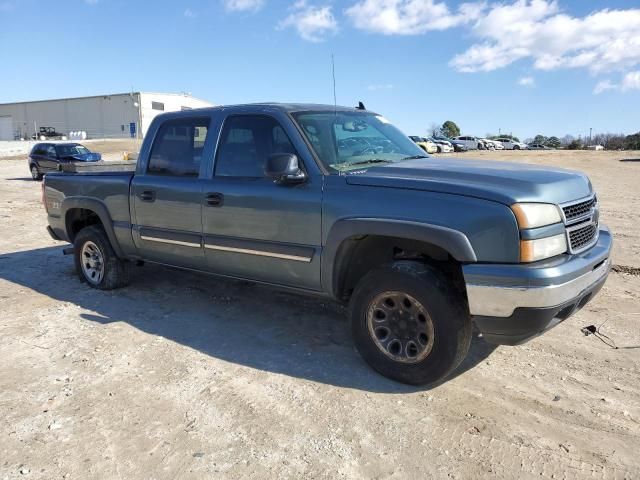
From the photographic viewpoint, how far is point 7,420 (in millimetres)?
3305

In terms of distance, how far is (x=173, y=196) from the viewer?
4.84 metres

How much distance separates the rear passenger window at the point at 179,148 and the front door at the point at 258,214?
0.30m

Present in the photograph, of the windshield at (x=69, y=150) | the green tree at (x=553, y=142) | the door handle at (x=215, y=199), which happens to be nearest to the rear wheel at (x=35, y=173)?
the windshield at (x=69, y=150)

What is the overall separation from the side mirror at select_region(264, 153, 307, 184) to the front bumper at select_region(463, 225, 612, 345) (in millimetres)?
1411

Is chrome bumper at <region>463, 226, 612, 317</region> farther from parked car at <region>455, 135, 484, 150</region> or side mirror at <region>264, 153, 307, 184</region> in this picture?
parked car at <region>455, 135, 484, 150</region>

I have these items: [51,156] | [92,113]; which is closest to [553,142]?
[92,113]

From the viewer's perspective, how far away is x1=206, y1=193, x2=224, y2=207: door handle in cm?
447

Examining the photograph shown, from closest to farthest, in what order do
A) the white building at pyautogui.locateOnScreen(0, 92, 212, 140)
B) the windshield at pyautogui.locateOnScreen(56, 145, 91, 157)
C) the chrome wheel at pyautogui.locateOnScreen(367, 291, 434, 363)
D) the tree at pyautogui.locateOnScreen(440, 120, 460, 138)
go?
the chrome wheel at pyautogui.locateOnScreen(367, 291, 434, 363) < the windshield at pyautogui.locateOnScreen(56, 145, 91, 157) < the white building at pyautogui.locateOnScreen(0, 92, 212, 140) < the tree at pyautogui.locateOnScreen(440, 120, 460, 138)

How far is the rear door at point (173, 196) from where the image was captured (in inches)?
187

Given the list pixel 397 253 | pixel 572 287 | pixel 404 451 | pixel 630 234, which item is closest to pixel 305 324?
pixel 397 253

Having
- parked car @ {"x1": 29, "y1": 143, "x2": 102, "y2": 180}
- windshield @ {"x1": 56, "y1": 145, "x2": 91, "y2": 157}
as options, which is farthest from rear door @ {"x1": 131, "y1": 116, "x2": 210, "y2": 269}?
windshield @ {"x1": 56, "y1": 145, "x2": 91, "y2": 157}

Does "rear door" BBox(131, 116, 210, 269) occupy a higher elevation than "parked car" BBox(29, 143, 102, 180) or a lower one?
lower

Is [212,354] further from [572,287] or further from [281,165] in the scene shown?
[572,287]

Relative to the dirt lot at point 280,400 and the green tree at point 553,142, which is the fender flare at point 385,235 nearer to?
the dirt lot at point 280,400
